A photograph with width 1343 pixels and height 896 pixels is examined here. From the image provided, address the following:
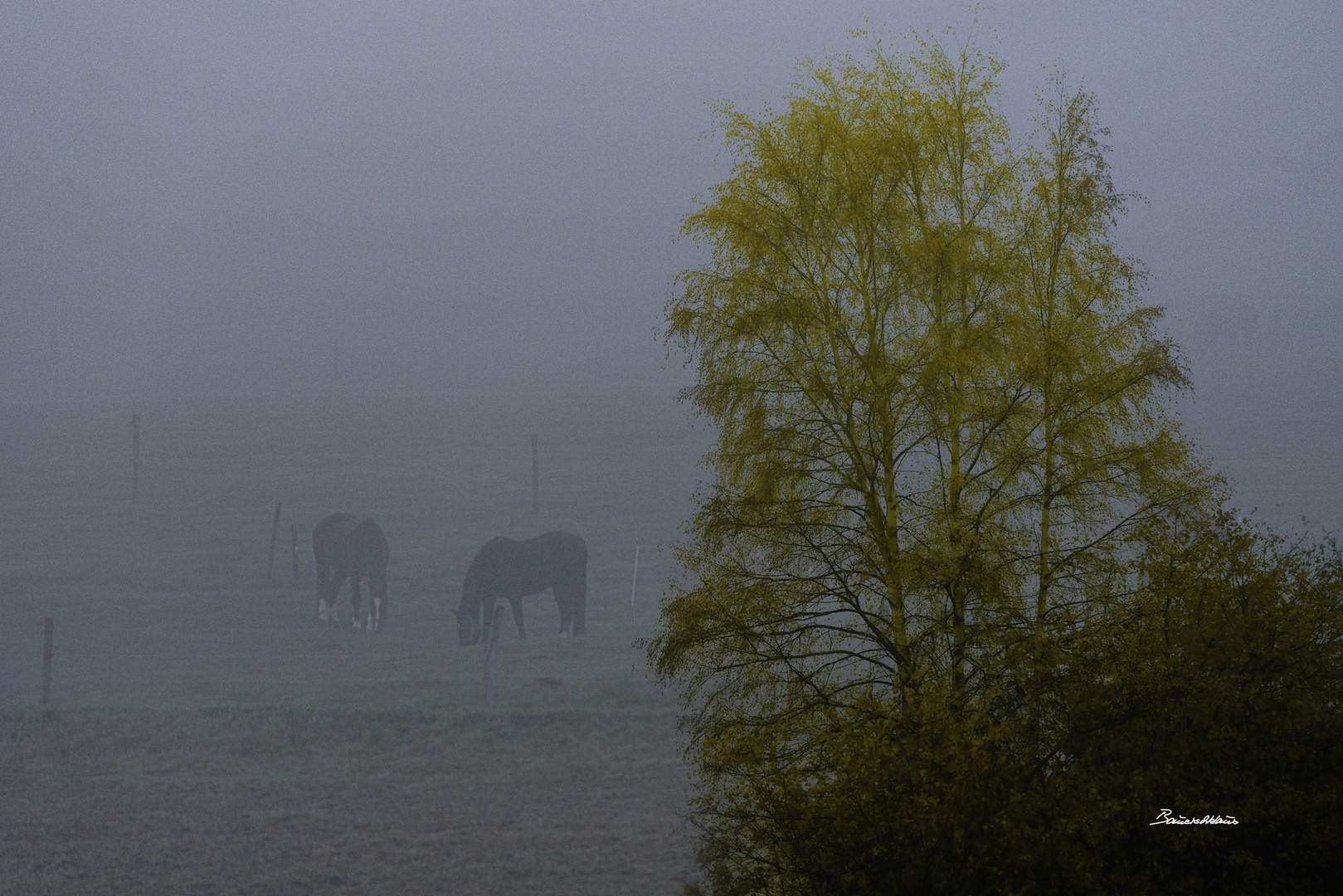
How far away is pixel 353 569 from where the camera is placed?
4488cm

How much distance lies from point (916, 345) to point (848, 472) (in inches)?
66.1

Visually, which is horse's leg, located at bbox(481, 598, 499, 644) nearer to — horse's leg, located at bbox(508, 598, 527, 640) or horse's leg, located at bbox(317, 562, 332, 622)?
horse's leg, located at bbox(508, 598, 527, 640)

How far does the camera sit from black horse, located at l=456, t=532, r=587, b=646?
43.3 meters

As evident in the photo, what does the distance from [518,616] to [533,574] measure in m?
1.80

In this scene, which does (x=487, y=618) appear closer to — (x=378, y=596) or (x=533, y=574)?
(x=533, y=574)

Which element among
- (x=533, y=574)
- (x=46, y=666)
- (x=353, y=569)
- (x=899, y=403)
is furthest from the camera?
(x=353, y=569)

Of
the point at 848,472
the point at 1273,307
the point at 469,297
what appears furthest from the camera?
the point at 469,297

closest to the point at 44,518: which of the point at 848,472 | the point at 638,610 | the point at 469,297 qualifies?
the point at 638,610

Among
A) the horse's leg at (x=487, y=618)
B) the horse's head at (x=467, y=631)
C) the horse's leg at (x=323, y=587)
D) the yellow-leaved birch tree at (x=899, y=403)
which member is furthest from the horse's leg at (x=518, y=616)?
the yellow-leaved birch tree at (x=899, y=403)

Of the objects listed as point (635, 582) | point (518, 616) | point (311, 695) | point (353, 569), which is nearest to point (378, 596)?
point (353, 569)

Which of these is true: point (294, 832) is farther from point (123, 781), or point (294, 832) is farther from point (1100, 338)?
point (1100, 338)

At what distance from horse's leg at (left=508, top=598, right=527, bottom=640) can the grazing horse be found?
547 centimetres

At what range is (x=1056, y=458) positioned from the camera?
41.1ft

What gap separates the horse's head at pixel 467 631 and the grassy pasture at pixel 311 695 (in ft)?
1.69
